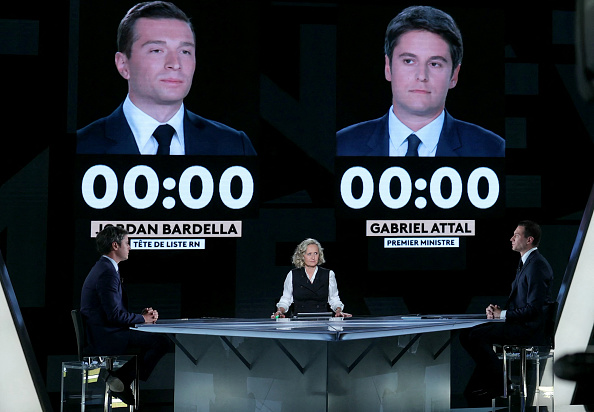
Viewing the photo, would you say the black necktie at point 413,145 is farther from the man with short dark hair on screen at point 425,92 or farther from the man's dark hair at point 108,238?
the man's dark hair at point 108,238

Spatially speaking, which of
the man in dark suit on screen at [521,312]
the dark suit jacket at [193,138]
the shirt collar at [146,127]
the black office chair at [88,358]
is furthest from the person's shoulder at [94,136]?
the man in dark suit on screen at [521,312]

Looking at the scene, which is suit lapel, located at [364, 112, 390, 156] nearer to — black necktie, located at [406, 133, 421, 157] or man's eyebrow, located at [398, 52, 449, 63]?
black necktie, located at [406, 133, 421, 157]

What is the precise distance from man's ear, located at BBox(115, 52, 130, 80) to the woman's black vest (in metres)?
1.91

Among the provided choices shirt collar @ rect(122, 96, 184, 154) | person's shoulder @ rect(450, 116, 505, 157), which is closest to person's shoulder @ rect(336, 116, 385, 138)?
person's shoulder @ rect(450, 116, 505, 157)

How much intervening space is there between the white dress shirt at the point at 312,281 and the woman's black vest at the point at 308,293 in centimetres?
3

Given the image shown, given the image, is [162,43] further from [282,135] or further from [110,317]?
[110,317]

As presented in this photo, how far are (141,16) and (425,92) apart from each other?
7.52 feet

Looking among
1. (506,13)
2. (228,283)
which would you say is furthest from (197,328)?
(506,13)

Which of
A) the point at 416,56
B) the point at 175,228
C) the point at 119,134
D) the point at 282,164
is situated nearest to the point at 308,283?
the point at 282,164

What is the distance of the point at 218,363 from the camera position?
4352 mm

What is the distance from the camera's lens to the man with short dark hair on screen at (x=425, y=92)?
20.9 ft

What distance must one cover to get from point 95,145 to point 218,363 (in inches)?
88.5

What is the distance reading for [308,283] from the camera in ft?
19.2

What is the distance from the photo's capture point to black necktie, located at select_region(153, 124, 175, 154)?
600 cm
